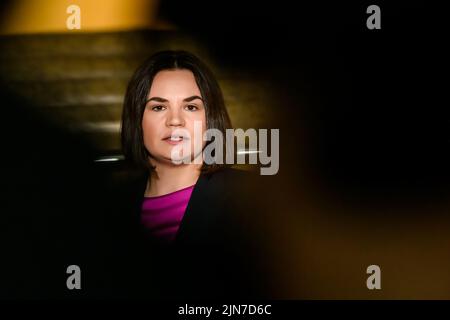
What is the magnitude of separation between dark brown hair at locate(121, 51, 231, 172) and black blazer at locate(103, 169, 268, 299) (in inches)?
4.2

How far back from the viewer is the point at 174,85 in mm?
1480

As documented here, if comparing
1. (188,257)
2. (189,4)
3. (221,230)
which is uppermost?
(189,4)

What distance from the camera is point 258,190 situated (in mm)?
1594

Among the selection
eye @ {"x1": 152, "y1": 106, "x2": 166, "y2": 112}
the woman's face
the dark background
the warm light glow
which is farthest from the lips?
the warm light glow

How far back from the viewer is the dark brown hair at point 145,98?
152 centimetres

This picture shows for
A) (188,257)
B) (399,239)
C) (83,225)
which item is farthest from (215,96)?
(399,239)

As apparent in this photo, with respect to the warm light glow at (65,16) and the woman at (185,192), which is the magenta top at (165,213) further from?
the warm light glow at (65,16)

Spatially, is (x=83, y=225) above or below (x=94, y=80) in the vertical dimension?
below

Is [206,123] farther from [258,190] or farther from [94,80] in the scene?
[94,80]

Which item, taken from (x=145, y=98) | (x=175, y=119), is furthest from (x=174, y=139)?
(x=145, y=98)

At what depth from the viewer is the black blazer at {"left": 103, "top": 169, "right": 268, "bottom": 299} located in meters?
1.56

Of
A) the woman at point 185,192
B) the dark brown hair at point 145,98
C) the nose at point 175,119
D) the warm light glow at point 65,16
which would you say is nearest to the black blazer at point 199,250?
the woman at point 185,192

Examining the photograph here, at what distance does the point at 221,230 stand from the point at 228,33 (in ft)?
2.47

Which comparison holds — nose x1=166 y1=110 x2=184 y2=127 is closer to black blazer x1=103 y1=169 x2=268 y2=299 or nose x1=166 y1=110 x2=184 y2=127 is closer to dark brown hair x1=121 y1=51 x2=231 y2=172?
dark brown hair x1=121 y1=51 x2=231 y2=172
